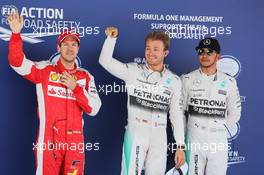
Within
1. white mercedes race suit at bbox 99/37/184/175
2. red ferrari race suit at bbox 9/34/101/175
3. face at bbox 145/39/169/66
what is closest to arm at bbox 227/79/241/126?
white mercedes race suit at bbox 99/37/184/175

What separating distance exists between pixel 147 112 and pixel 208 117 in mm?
455

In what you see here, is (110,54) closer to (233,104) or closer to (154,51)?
(154,51)

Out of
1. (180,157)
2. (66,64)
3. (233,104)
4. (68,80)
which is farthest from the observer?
(233,104)

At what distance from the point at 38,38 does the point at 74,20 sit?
0.97 ft

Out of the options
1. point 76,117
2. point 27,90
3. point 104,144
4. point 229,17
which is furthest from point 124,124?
point 229,17

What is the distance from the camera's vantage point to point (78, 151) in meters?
2.43

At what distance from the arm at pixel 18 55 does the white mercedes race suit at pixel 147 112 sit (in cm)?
45

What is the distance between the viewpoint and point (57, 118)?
2.39m

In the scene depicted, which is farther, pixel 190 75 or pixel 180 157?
pixel 190 75

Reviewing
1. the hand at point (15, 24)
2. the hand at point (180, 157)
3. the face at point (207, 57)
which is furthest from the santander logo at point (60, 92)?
the face at point (207, 57)

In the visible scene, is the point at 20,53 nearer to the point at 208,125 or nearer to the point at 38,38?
the point at 38,38

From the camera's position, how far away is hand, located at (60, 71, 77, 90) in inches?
93.0

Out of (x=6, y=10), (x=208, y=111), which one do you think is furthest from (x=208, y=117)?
(x=6, y=10)

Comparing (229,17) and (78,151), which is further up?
(229,17)
